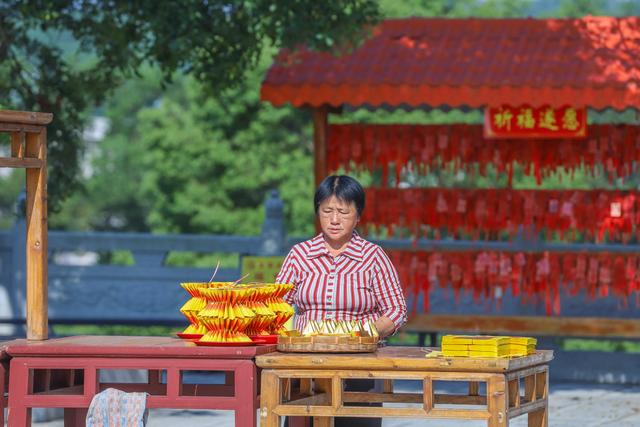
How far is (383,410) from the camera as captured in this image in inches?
199

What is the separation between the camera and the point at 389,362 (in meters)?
4.96

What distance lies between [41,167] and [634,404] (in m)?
6.13

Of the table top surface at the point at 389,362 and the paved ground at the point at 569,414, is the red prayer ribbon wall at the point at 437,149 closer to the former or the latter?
the paved ground at the point at 569,414

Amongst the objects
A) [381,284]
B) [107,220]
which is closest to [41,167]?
[381,284]

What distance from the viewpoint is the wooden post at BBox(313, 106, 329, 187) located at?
444 inches

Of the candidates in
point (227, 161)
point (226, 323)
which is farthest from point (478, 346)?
point (227, 161)

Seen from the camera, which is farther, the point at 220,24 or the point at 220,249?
the point at 220,249

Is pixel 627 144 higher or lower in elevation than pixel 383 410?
higher

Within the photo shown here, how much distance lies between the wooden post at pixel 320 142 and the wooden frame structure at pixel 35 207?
18.3 feet

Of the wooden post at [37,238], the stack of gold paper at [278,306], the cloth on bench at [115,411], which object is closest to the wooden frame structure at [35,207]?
the wooden post at [37,238]

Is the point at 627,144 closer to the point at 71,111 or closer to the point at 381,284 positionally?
the point at 71,111

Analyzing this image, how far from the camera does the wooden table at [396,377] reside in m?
4.90

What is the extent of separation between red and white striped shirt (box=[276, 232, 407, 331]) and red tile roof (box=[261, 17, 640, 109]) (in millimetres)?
5178

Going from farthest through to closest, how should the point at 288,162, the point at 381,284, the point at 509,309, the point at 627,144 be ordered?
the point at 288,162 < the point at 509,309 < the point at 627,144 < the point at 381,284
